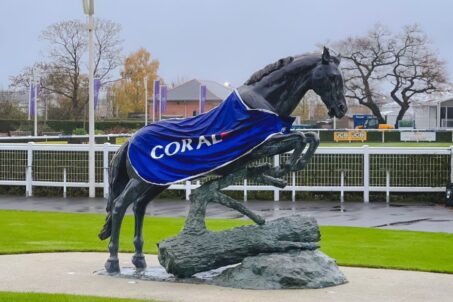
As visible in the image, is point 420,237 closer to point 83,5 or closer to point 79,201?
point 79,201

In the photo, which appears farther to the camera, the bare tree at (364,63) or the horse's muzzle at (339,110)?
the bare tree at (364,63)

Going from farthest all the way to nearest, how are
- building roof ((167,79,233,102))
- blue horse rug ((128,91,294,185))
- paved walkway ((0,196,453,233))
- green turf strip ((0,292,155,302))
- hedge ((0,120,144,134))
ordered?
building roof ((167,79,233,102)), hedge ((0,120,144,134)), paved walkway ((0,196,453,233)), blue horse rug ((128,91,294,185)), green turf strip ((0,292,155,302))

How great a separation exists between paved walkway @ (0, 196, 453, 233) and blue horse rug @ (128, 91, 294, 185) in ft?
22.1

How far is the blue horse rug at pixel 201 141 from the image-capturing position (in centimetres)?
894

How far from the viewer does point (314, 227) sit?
9.20 metres

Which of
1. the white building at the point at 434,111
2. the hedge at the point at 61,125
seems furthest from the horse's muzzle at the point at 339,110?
the white building at the point at 434,111

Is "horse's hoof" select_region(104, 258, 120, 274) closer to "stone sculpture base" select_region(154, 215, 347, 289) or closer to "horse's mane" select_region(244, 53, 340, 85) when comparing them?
"stone sculpture base" select_region(154, 215, 347, 289)

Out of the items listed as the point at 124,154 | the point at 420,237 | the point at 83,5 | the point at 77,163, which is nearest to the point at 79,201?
the point at 77,163

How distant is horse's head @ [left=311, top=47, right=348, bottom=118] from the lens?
8.95 m

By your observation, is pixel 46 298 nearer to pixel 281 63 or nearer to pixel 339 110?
pixel 281 63

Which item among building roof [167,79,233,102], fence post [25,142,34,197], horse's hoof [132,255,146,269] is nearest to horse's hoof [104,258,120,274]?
horse's hoof [132,255,146,269]

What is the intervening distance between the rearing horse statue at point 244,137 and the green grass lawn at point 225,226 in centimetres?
262

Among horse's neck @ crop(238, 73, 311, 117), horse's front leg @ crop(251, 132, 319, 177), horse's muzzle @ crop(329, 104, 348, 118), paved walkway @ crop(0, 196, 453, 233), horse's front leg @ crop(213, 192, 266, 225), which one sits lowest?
paved walkway @ crop(0, 196, 453, 233)

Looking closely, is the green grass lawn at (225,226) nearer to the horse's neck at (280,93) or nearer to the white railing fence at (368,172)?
the horse's neck at (280,93)
